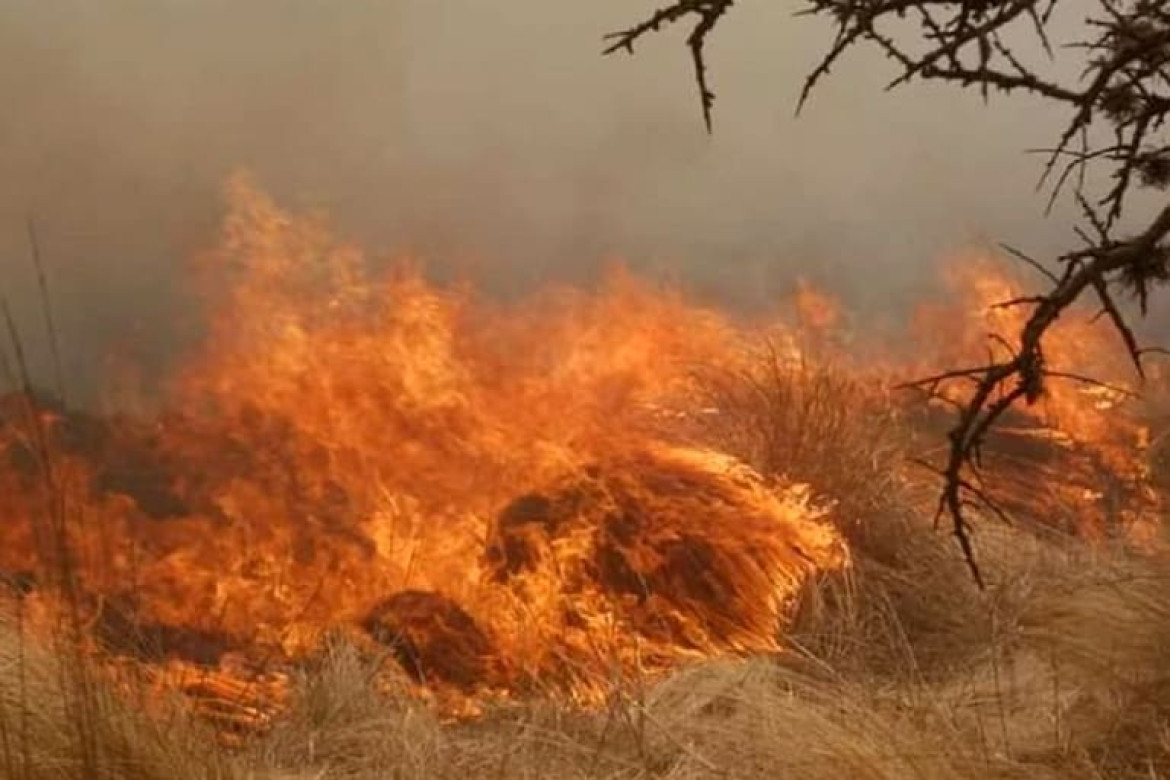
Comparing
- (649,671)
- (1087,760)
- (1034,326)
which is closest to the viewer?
(1034,326)

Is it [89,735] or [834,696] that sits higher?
[89,735]

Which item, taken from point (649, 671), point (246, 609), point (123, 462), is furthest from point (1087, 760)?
point (123, 462)

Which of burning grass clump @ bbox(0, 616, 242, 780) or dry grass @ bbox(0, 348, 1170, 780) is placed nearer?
burning grass clump @ bbox(0, 616, 242, 780)

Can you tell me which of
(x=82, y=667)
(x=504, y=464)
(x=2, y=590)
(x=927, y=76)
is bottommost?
(x=504, y=464)

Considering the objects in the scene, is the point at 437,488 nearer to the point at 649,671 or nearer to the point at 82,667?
the point at 649,671

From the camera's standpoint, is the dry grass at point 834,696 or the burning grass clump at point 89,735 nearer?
the burning grass clump at point 89,735

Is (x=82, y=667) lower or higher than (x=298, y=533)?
higher

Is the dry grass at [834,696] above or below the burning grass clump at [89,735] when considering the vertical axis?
below

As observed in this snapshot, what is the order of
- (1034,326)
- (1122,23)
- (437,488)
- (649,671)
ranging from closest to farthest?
(1034,326)
(1122,23)
(649,671)
(437,488)

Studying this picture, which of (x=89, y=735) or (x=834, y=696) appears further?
(x=834, y=696)

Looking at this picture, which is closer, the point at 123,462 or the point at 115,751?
the point at 115,751

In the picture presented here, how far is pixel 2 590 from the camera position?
430 cm

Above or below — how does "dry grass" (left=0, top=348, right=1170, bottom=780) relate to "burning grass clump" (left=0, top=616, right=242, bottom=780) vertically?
below

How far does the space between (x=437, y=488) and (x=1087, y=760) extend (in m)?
3.86
